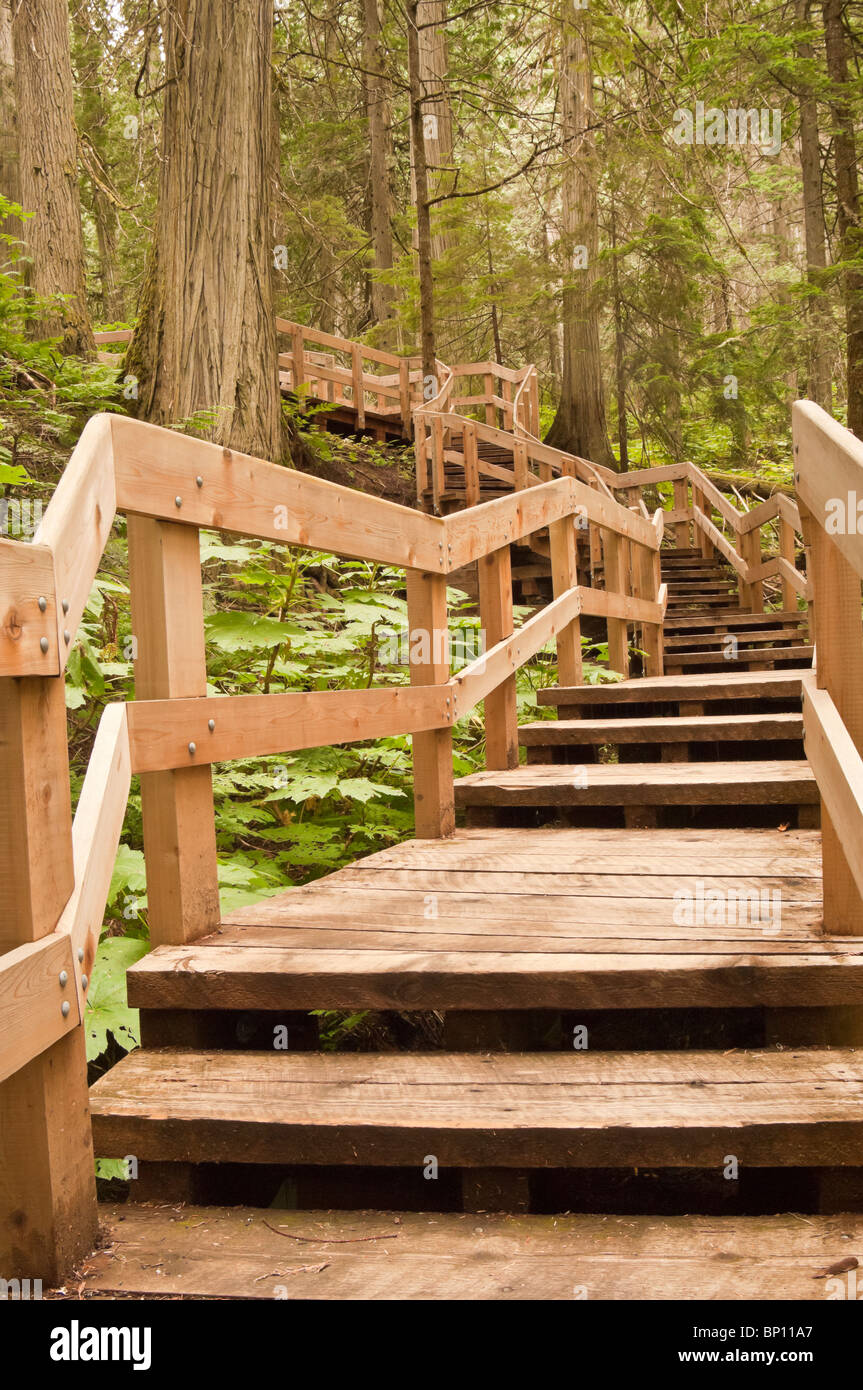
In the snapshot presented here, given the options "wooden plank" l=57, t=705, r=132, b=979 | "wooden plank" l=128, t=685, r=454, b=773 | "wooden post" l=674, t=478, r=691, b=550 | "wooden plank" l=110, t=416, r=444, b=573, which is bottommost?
"wooden plank" l=57, t=705, r=132, b=979

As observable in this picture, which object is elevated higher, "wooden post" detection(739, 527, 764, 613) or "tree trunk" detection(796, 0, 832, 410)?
"tree trunk" detection(796, 0, 832, 410)

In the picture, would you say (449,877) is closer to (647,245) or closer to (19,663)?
(19,663)

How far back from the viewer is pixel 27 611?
65.1 inches

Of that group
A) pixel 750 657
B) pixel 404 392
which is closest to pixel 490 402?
pixel 404 392

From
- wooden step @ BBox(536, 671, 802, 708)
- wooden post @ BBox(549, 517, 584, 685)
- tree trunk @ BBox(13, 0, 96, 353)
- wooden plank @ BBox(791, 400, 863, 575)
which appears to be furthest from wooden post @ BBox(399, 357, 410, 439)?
wooden plank @ BBox(791, 400, 863, 575)

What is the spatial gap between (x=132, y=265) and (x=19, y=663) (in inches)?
774

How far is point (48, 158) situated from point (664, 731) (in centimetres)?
949

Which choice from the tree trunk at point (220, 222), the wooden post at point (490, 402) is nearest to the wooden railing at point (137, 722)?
the tree trunk at point (220, 222)

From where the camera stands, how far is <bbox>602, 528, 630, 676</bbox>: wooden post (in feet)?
23.5

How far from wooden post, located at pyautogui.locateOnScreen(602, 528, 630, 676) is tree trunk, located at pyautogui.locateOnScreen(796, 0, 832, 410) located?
6.11 metres

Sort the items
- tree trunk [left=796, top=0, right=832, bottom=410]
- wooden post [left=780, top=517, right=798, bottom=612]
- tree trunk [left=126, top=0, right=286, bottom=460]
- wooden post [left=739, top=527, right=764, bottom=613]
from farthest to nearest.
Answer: tree trunk [left=796, top=0, right=832, bottom=410] < wooden post [left=739, top=527, right=764, bottom=613] < wooden post [left=780, top=517, right=798, bottom=612] < tree trunk [left=126, top=0, right=286, bottom=460]

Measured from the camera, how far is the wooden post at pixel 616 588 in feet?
23.5

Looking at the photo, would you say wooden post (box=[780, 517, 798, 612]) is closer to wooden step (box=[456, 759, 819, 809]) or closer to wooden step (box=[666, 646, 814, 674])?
wooden step (box=[666, 646, 814, 674])
